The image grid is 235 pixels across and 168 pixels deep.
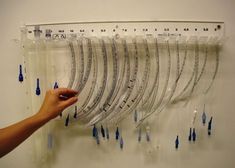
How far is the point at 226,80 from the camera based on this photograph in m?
1.40

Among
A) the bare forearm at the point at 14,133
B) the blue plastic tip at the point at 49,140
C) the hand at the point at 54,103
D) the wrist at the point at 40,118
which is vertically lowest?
the blue plastic tip at the point at 49,140

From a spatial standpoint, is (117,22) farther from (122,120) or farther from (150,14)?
(122,120)

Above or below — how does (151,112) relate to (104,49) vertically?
below

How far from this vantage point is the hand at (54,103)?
1.11 metres

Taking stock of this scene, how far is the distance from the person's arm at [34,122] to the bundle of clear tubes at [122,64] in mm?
199

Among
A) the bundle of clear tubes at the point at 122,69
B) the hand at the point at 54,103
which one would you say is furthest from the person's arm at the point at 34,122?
the bundle of clear tubes at the point at 122,69

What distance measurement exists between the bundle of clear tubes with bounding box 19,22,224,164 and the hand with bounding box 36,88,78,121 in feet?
0.62

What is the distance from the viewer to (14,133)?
101 cm

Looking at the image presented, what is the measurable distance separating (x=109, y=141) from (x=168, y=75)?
54cm

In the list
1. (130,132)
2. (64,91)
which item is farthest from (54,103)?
(130,132)

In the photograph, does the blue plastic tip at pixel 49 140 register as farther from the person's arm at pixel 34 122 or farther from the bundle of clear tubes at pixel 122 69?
the person's arm at pixel 34 122

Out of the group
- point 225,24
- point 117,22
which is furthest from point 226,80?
Result: point 117,22

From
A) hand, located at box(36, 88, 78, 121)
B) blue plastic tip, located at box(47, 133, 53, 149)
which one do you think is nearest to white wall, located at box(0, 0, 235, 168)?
blue plastic tip, located at box(47, 133, 53, 149)

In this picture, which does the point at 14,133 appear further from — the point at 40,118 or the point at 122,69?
the point at 122,69
